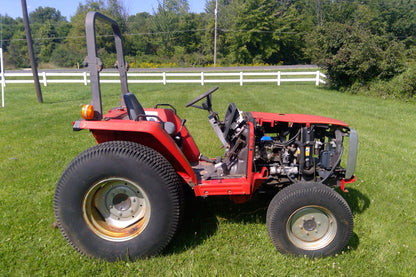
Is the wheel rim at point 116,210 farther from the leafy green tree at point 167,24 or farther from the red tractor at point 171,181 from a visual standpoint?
the leafy green tree at point 167,24

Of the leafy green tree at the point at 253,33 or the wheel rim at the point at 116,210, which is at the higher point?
the leafy green tree at the point at 253,33

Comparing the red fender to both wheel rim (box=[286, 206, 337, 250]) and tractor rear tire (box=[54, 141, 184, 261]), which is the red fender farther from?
wheel rim (box=[286, 206, 337, 250])

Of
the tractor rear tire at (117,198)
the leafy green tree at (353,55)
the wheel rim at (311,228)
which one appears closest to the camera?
the tractor rear tire at (117,198)

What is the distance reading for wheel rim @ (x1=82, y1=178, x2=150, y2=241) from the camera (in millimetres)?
2574

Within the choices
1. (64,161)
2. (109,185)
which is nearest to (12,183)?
(64,161)

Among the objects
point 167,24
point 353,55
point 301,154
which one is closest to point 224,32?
point 167,24

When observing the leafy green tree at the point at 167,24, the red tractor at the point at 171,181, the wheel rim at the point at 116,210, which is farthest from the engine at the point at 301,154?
the leafy green tree at the point at 167,24

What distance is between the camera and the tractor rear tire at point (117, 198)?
95.7 inches

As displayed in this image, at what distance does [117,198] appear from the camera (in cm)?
268

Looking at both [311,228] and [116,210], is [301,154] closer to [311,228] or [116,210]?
[311,228]

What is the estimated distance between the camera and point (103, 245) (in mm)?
2541

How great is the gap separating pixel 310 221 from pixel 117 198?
1736 millimetres

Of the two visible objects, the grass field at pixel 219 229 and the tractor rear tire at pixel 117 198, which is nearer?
the tractor rear tire at pixel 117 198

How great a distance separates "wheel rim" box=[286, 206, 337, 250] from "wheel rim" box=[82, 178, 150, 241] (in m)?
1.30
